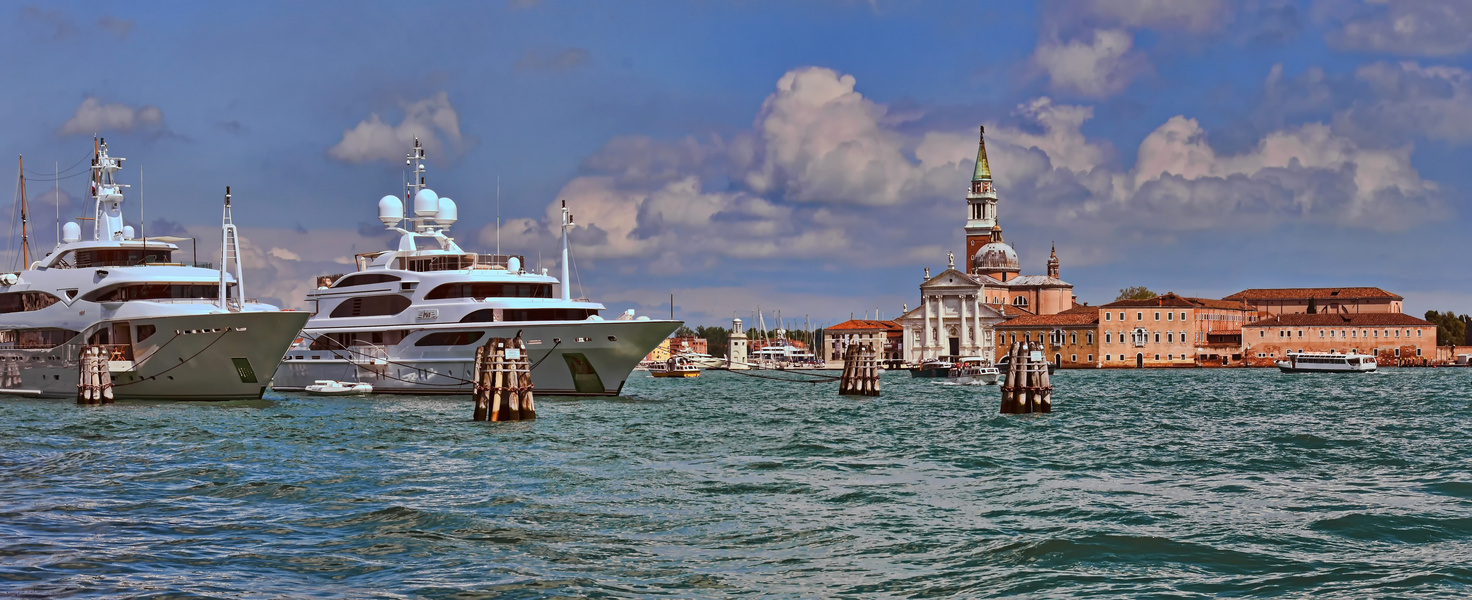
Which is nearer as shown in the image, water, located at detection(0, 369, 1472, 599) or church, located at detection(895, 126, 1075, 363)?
water, located at detection(0, 369, 1472, 599)

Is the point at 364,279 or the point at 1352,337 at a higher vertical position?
the point at 364,279

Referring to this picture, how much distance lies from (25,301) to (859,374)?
113 feet

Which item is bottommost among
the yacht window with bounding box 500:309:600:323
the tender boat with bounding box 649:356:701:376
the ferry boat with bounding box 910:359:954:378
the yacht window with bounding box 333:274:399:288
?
the ferry boat with bounding box 910:359:954:378

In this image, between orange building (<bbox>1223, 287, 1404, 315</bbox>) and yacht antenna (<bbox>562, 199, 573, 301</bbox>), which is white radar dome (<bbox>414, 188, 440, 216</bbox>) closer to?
yacht antenna (<bbox>562, 199, 573, 301</bbox>)

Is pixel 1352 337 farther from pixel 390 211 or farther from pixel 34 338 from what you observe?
pixel 34 338

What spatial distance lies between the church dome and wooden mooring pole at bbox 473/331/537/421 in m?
144

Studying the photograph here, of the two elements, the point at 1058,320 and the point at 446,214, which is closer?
the point at 446,214

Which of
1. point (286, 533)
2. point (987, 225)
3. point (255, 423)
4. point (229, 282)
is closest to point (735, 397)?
point (229, 282)

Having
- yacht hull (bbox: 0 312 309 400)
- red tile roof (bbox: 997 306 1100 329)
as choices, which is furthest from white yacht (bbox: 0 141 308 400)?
red tile roof (bbox: 997 306 1100 329)

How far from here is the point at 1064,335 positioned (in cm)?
14950

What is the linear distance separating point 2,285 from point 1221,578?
4802 centimetres

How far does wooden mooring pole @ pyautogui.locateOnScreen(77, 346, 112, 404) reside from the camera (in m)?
41.3

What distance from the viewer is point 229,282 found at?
1890 inches

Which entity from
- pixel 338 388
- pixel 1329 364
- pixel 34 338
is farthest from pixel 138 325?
pixel 1329 364
